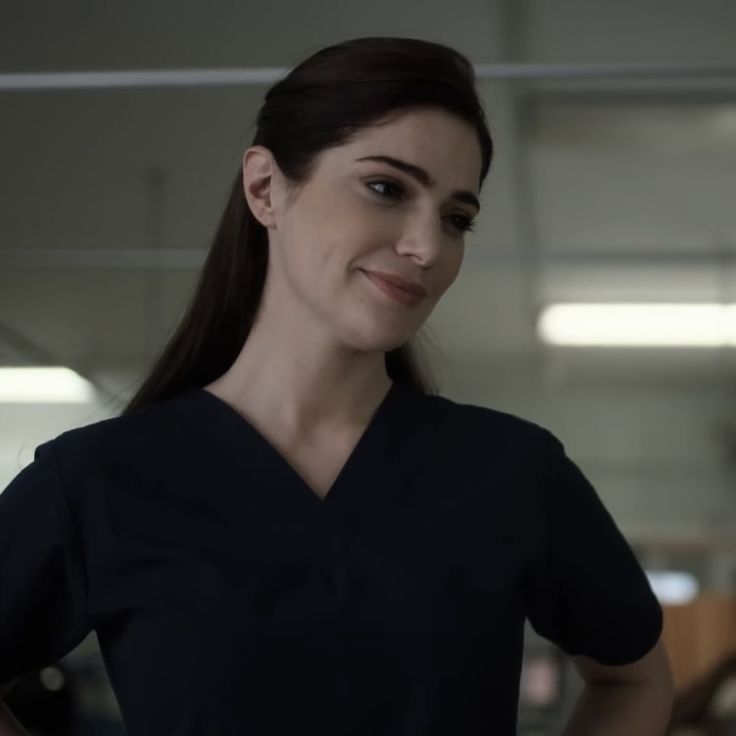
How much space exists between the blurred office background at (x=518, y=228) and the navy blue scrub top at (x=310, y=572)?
243 mm

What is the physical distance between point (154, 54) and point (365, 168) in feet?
9.96

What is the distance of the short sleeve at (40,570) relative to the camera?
2.92 feet

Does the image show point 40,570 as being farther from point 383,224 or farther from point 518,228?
point 518,228

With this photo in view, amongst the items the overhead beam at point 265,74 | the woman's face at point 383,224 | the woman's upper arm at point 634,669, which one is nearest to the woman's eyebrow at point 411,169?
the woman's face at point 383,224

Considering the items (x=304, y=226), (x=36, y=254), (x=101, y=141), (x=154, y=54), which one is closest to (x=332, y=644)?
(x=304, y=226)

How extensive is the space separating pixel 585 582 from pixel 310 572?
0.20 metres

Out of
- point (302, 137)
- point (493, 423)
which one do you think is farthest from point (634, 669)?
point (302, 137)

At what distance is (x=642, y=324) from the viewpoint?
6492 millimetres

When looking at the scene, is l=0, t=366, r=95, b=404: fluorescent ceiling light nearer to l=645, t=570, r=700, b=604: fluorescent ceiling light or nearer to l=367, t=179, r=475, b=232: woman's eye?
l=645, t=570, r=700, b=604: fluorescent ceiling light

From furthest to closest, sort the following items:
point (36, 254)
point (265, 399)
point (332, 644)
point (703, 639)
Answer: point (36, 254) → point (703, 639) → point (265, 399) → point (332, 644)

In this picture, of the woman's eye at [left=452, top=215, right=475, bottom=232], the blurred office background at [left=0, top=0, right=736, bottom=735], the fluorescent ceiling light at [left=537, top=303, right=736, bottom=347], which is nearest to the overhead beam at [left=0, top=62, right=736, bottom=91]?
the blurred office background at [left=0, top=0, right=736, bottom=735]

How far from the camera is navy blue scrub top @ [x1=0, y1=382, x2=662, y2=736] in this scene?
844mm

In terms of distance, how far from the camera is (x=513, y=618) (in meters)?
0.89

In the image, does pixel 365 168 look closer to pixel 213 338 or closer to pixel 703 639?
pixel 213 338
